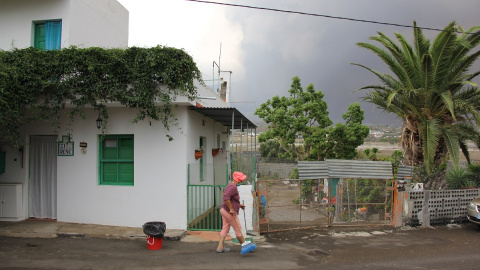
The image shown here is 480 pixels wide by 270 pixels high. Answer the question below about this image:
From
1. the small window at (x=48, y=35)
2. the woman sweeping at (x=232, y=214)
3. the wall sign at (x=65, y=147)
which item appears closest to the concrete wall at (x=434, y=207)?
the woman sweeping at (x=232, y=214)

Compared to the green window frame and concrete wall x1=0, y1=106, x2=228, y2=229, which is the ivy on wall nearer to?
concrete wall x1=0, y1=106, x2=228, y2=229

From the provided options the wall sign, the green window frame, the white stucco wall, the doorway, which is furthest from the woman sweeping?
the white stucco wall

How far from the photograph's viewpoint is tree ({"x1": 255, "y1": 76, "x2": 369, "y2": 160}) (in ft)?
62.1

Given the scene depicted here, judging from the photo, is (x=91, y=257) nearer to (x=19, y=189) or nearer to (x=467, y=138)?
(x=19, y=189)

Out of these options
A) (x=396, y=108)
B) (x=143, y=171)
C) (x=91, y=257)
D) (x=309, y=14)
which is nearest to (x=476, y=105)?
Result: (x=396, y=108)

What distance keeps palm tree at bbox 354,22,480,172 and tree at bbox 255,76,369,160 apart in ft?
21.1

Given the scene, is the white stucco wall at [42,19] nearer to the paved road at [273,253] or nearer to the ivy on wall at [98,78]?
the ivy on wall at [98,78]

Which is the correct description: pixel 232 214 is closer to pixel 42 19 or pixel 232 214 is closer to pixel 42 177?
pixel 42 177

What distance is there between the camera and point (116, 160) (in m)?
9.26

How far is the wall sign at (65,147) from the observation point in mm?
9352

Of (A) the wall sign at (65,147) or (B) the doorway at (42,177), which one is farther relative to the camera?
(B) the doorway at (42,177)

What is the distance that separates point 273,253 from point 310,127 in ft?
43.8

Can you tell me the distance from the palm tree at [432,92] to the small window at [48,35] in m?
9.87

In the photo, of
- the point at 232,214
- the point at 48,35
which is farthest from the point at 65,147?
the point at 232,214
